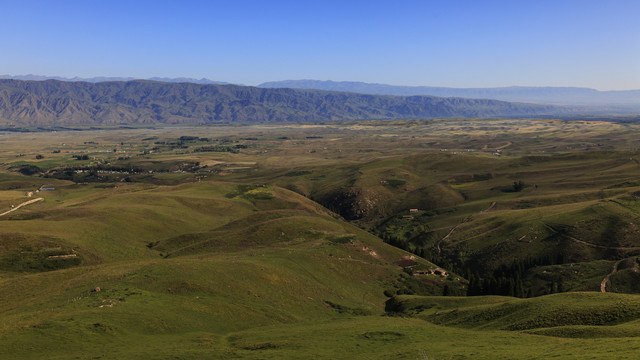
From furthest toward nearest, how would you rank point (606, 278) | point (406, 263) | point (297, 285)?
point (406, 263)
point (606, 278)
point (297, 285)

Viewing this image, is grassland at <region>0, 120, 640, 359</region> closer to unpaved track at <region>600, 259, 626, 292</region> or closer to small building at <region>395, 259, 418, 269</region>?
unpaved track at <region>600, 259, 626, 292</region>

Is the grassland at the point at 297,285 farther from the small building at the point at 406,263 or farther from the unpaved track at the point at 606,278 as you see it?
the small building at the point at 406,263

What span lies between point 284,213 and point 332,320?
86.1 meters

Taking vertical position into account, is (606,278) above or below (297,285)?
below

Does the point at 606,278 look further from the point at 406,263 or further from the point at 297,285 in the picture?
the point at 297,285

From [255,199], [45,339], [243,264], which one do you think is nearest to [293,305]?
[243,264]

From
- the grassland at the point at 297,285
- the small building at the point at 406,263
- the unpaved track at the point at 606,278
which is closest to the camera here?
the grassland at the point at 297,285

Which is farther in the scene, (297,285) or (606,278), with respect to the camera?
(606,278)

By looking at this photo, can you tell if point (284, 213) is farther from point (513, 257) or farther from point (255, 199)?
point (513, 257)

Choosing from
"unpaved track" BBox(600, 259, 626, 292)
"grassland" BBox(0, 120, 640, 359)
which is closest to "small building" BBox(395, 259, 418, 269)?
"grassland" BBox(0, 120, 640, 359)

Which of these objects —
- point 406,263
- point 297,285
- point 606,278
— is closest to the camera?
point 297,285

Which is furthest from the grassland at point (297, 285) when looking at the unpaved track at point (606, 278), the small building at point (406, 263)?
the small building at point (406, 263)

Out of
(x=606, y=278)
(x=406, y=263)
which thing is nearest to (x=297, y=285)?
(x=406, y=263)

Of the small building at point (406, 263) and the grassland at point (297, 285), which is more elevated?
the grassland at point (297, 285)
